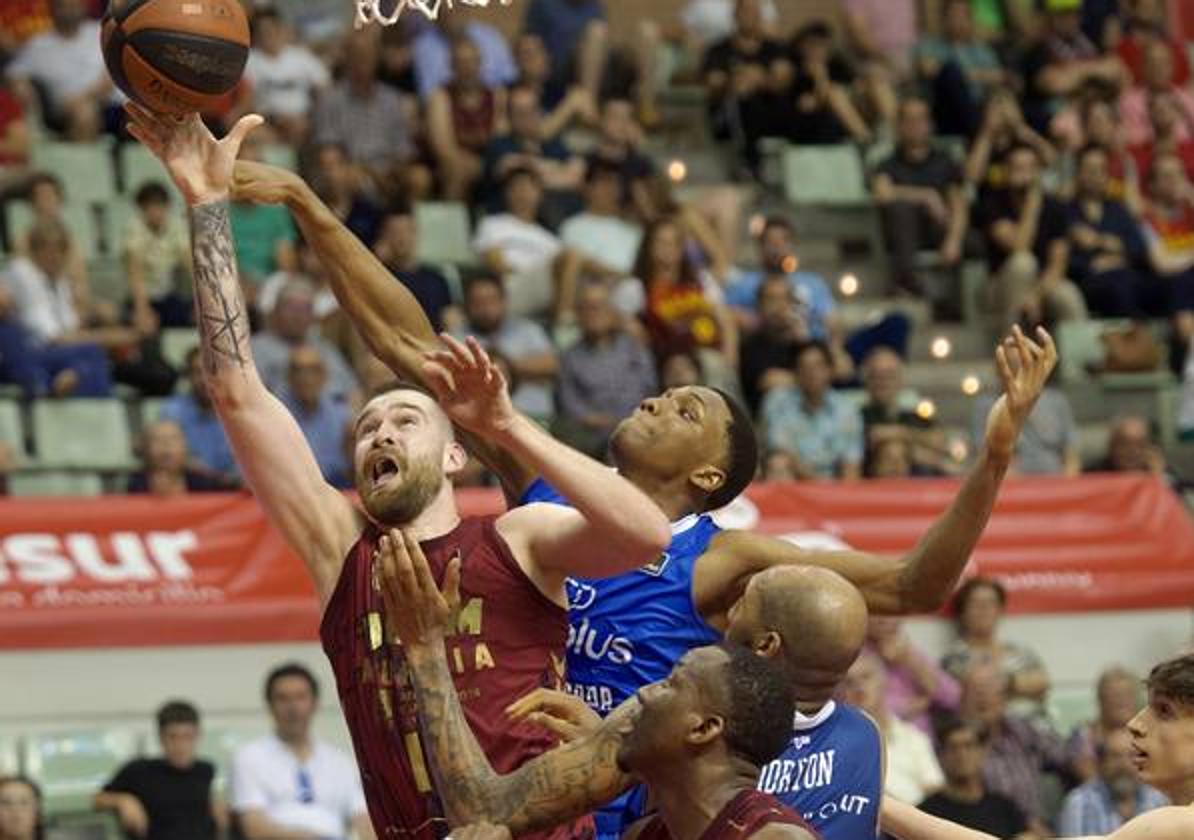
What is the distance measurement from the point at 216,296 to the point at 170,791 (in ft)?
18.4

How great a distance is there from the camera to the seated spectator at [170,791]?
488 inches

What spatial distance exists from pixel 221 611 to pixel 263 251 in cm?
325

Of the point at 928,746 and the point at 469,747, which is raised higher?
the point at 469,747

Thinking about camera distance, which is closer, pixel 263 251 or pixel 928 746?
pixel 928 746

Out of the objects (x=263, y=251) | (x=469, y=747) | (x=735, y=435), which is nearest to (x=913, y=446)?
(x=263, y=251)

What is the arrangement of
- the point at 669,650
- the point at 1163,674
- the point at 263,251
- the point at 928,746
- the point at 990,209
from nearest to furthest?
the point at 1163,674 < the point at 669,650 < the point at 928,746 < the point at 263,251 < the point at 990,209

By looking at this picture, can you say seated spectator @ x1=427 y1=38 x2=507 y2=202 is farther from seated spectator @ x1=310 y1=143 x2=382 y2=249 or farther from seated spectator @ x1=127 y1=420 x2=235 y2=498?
seated spectator @ x1=127 y1=420 x2=235 y2=498

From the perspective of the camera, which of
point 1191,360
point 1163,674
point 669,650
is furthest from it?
point 1191,360

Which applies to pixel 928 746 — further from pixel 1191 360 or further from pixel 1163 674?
pixel 1163 674

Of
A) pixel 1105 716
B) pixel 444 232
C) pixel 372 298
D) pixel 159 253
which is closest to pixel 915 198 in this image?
pixel 444 232

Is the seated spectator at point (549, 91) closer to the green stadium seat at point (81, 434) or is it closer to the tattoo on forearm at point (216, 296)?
the green stadium seat at point (81, 434)

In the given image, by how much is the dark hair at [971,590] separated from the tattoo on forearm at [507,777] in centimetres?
836

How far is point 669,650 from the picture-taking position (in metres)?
7.58

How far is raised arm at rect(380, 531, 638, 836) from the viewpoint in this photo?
19.5 ft
